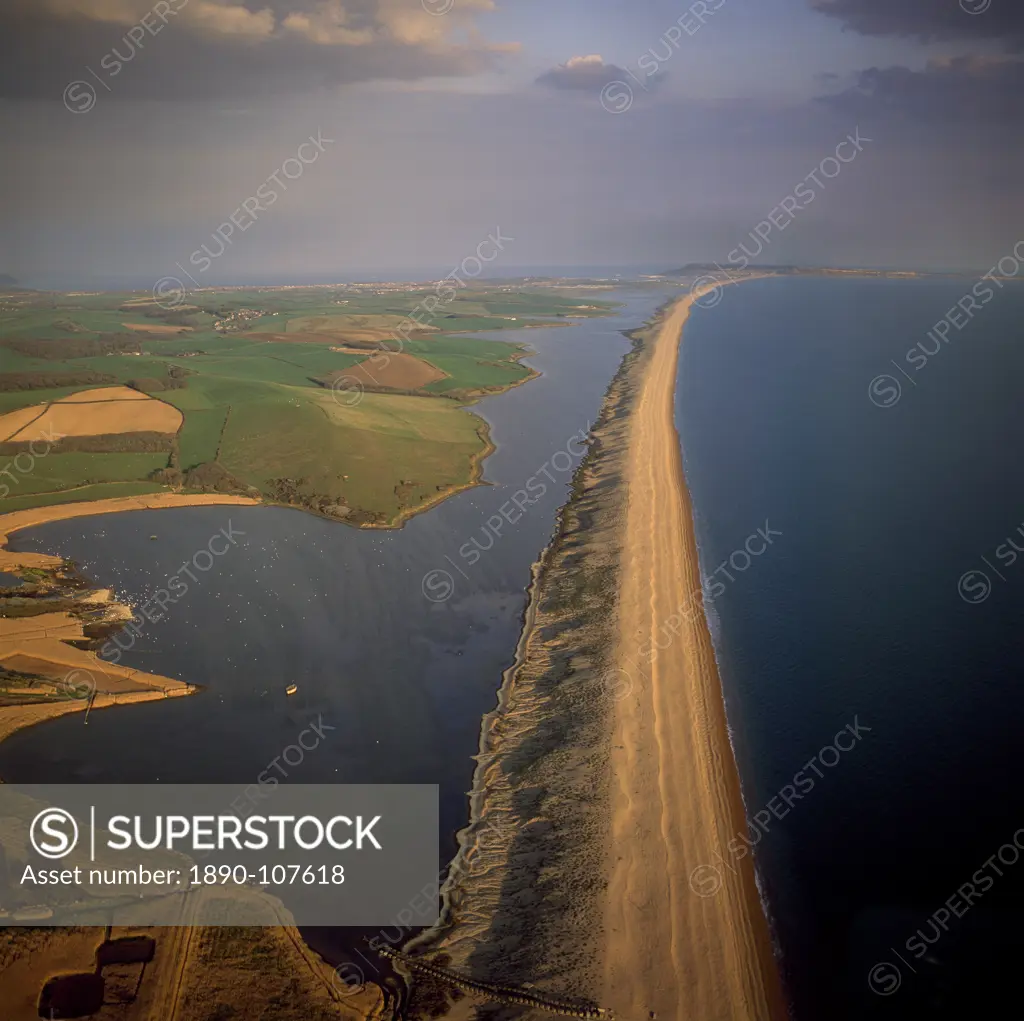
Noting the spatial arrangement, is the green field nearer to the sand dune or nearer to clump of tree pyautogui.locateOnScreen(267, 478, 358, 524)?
clump of tree pyautogui.locateOnScreen(267, 478, 358, 524)

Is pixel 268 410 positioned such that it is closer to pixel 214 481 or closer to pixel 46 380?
pixel 214 481

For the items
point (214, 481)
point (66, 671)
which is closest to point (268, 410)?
point (214, 481)

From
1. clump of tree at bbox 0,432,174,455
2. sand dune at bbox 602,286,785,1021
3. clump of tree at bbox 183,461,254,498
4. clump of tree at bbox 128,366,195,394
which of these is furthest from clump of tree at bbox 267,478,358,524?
clump of tree at bbox 128,366,195,394

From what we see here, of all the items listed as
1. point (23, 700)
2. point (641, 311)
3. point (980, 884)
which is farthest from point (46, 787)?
point (641, 311)

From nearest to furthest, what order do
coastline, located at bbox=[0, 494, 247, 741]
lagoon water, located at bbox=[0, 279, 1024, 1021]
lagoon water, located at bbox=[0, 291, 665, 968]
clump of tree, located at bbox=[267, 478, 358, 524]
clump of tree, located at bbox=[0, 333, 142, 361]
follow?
lagoon water, located at bbox=[0, 279, 1024, 1021]
lagoon water, located at bbox=[0, 291, 665, 968]
coastline, located at bbox=[0, 494, 247, 741]
clump of tree, located at bbox=[267, 478, 358, 524]
clump of tree, located at bbox=[0, 333, 142, 361]

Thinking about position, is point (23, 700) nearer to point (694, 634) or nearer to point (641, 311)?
point (694, 634)
